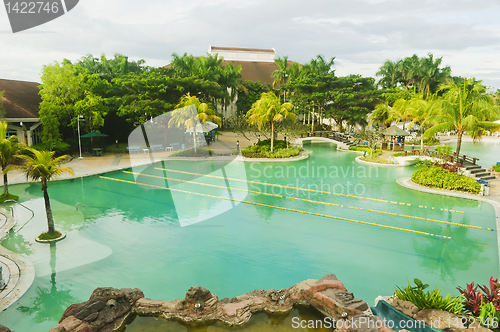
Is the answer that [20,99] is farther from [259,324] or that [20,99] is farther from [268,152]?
[259,324]

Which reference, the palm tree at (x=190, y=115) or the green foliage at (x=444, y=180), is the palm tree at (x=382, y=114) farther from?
the palm tree at (x=190, y=115)

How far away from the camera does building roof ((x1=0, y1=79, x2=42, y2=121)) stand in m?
26.0

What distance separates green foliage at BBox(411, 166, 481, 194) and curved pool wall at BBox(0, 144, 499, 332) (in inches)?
53.6

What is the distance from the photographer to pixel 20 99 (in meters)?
28.8

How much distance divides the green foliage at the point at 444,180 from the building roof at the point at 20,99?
30468 millimetres

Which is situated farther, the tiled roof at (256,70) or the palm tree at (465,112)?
the tiled roof at (256,70)

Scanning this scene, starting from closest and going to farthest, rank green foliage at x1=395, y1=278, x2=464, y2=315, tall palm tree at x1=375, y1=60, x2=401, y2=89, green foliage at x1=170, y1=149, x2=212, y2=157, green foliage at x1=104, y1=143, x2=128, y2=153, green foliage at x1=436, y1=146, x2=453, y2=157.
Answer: green foliage at x1=395, y1=278, x2=464, y2=315, green foliage at x1=436, y1=146, x2=453, y2=157, green foliage at x1=170, y1=149, x2=212, y2=157, green foliage at x1=104, y1=143, x2=128, y2=153, tall palm tree at x1=375, y1=60, x2=401, y2=89

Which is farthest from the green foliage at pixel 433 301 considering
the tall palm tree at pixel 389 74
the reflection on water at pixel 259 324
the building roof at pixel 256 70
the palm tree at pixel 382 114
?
the building roof at pixel 256 70

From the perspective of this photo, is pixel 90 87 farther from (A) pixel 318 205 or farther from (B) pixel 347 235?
(B) pixel 347 235

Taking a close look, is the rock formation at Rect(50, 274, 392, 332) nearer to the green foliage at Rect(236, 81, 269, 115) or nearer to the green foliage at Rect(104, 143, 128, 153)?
the green foliage at Rect(104, 143, 128, 153)

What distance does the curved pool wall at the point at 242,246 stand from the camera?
9117 millimetres

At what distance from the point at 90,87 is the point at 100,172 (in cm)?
1145

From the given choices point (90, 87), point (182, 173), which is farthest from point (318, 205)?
point (90, 87)

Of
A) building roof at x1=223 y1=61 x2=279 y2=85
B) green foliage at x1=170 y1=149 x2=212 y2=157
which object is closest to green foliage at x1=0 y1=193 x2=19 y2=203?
green foliage at x1=170 y1=149 x2=212 y2=157
